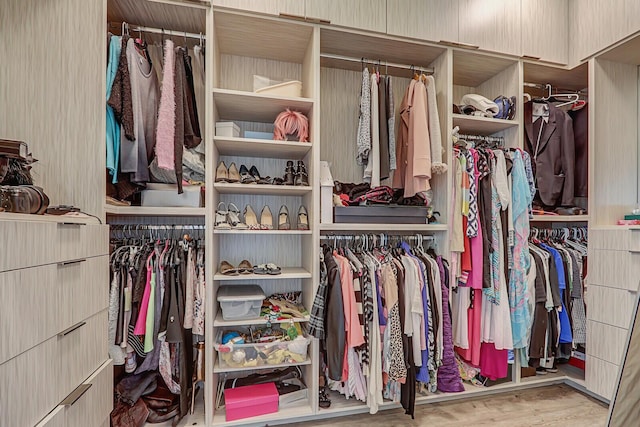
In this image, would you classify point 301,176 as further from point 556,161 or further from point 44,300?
point 556,161

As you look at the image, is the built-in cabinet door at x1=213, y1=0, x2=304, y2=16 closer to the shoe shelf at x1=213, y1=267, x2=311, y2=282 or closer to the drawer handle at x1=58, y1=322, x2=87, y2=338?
the shoe shelf at x1=213, y1=267, x2=311, y2=282

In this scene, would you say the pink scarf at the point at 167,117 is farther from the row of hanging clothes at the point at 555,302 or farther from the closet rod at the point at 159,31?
the row of hanging clothes at the point at 555,302

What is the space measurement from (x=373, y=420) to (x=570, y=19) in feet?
9.94

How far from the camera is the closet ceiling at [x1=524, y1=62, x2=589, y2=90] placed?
219 centimetres

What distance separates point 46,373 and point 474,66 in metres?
2.81

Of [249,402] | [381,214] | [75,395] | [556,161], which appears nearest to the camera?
[75,395]

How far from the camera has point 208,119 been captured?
165cm

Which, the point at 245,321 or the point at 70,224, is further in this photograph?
the point at 245,321

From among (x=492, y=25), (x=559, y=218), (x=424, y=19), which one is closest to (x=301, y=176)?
(x=424, y=19)

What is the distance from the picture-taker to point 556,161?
7.32 ft

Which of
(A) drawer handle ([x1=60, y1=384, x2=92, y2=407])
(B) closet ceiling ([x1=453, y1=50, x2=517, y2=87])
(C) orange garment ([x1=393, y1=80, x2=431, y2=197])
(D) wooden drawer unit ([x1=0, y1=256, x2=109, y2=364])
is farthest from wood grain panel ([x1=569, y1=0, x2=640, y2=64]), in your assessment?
(A) drawer handle ([x1=60, y1=384, x2=92, y2=407])

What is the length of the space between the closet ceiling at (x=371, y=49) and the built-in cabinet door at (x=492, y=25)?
0.23 meters

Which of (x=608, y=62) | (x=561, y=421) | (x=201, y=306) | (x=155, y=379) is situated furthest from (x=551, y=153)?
(x=155, y=379)

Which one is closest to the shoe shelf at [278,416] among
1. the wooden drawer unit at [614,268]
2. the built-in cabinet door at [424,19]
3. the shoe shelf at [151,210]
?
the shoe shelf at [151,210]
